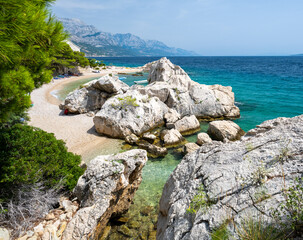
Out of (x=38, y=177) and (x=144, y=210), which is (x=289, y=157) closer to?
(x=144, y=210)

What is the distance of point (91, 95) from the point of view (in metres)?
23.8

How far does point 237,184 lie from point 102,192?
5.17 metres

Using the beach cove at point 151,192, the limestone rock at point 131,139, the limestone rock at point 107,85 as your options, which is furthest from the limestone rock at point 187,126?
the limestone rock at point 107,85

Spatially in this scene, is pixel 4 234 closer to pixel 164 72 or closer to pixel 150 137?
pixel 150 137

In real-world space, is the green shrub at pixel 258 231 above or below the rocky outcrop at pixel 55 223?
above

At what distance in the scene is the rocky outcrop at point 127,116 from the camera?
17.2 m

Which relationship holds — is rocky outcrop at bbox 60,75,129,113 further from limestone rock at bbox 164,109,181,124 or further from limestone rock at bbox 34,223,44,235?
limestone rock at bbox 34,223,44,235

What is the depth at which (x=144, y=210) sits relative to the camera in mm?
8883

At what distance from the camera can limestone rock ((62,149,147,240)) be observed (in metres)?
6.40

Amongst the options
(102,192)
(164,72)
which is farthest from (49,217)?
(164,72)

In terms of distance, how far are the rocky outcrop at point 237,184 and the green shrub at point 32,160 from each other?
5.02 metres

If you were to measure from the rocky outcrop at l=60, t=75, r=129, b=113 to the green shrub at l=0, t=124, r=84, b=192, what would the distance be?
15523mm

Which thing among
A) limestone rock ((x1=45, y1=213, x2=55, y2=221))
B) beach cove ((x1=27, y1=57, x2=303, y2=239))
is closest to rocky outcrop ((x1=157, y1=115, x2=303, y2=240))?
beach cove ((x1=27, y1=57, x2=303, y2=239))

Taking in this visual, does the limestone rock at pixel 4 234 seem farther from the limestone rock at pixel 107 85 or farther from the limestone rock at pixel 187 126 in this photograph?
the limestone rock at pixel 107 85
